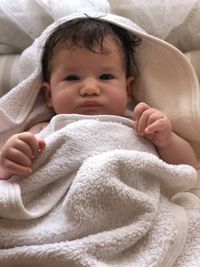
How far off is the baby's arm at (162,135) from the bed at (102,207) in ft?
0.09

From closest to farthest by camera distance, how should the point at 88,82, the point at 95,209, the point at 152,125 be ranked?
the point at 95,209 → the point at 152,125 → the point at 88,82

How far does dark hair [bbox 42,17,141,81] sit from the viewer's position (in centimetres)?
112

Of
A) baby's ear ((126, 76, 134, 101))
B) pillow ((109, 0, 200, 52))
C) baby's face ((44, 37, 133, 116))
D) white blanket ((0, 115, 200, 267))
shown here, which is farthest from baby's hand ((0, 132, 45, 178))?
pillow ((109, 0, 200, 52))

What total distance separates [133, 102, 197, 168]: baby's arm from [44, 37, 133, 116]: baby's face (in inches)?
3.4

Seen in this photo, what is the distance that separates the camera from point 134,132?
3.41 feet

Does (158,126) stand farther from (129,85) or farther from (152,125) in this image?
(129,85)

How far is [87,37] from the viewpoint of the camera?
111 cm

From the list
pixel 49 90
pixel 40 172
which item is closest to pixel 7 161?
pixel 40 172

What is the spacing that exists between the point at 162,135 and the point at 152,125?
0.14 feet

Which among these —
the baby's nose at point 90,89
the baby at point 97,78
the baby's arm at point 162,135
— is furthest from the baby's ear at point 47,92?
the baby's arm at point 162,135

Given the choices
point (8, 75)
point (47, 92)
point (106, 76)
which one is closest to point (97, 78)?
point (106, 76)

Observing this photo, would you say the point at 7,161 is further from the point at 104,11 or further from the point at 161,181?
the point at 104,11

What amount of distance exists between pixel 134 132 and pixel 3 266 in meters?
0.35

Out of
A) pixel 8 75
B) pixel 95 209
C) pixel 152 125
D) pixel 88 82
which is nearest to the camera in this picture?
pixel 95 209
